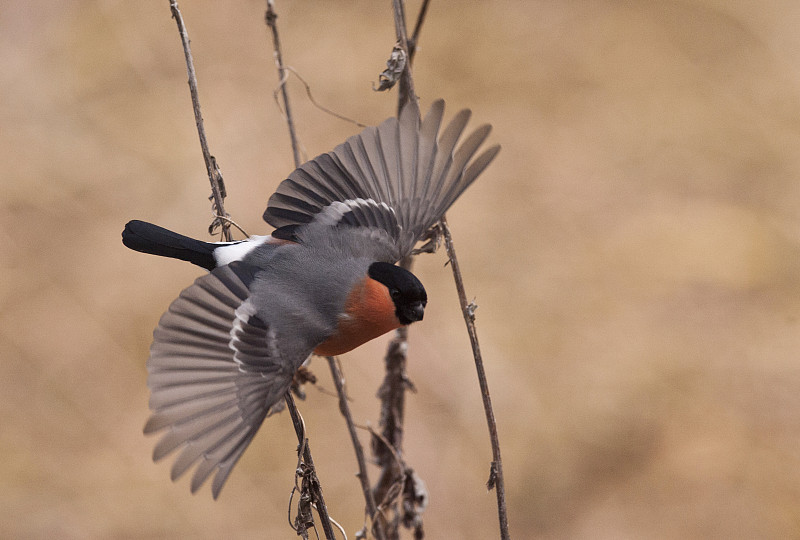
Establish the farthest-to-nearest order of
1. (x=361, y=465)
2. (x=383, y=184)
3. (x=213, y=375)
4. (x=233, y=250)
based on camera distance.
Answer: (x=383, y=184) < (x=233, y=250) < (x=361, y=465) < (x=213, y=375)

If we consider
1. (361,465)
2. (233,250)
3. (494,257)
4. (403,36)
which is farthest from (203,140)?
(494,257)

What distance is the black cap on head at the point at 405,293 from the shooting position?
222 cm

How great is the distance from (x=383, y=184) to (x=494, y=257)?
7.77ft

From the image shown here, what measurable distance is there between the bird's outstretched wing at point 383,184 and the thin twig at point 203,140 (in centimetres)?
29

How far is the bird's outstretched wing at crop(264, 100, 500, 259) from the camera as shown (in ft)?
8.07

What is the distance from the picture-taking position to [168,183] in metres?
4.82

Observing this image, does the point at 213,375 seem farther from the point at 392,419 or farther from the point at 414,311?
the point at 392,419

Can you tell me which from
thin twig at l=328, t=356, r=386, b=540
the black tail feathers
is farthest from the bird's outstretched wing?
thin twig at l=328, t=356, r=386, b=540

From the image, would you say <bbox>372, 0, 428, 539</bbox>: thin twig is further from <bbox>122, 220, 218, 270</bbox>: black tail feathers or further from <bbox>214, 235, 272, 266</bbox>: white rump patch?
<bbox>122, 220, 218, 270</bbox>: black tail feathers

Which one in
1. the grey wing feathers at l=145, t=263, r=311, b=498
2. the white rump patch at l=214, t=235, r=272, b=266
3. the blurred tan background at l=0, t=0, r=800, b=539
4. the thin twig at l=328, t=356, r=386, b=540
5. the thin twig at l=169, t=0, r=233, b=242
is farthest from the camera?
the blurred tan background at l=0, t=0, r=800, b=539

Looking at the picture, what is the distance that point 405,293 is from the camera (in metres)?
2.23

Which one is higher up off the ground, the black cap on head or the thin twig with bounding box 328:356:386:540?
the black cap on head

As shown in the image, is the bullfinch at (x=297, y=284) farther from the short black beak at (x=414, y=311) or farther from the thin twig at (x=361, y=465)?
the thin twig at (x=361, y=465)

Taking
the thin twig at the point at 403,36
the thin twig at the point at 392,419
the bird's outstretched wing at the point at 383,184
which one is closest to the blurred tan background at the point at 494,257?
the thin twig at the point at 392,419
